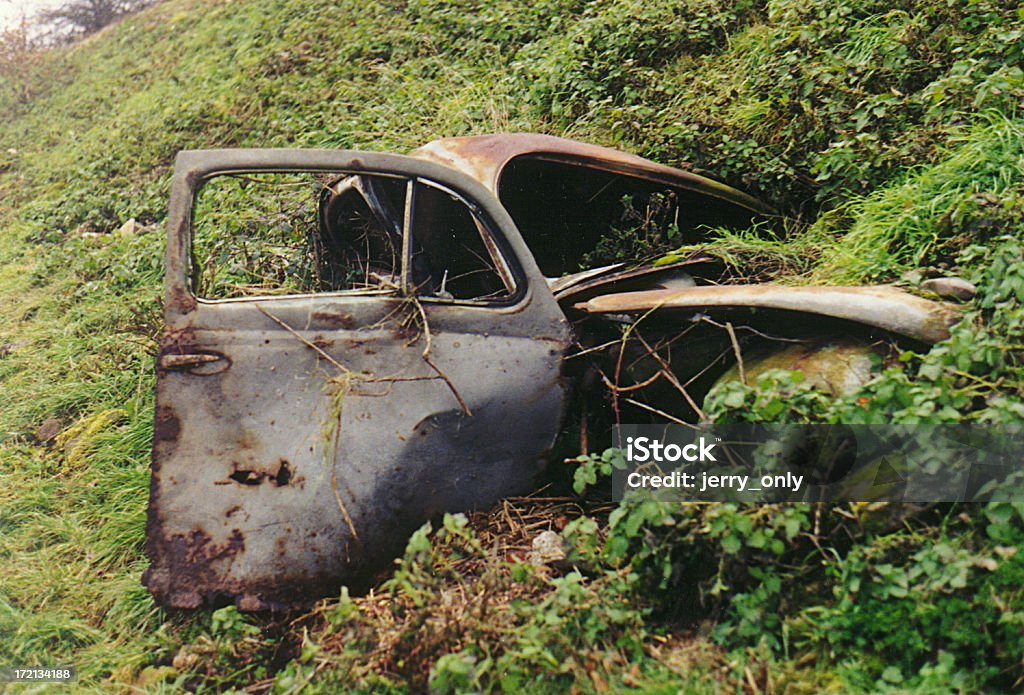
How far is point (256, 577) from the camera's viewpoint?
2.65m

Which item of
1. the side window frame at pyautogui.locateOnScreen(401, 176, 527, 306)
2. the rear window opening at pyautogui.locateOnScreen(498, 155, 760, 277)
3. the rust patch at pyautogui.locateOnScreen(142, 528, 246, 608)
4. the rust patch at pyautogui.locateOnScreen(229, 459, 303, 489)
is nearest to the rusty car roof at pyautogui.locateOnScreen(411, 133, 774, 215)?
the rear window opening at pyautogui.locateOnScreen(498, 155, 760, 277)

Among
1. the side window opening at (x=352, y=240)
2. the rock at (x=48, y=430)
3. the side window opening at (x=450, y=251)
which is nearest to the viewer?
the side window opening at (x=450, y=251)

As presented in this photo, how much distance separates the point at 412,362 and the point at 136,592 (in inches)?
53.8

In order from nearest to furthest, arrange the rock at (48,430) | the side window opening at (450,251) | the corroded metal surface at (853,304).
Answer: the corroded metal surface at (853,304), the side window opening at (450,251), the rock at (48,430)

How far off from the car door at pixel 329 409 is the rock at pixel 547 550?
225mm

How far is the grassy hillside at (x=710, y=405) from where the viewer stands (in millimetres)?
2236

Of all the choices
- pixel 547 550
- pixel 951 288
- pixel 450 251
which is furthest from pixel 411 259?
pixel 951 288

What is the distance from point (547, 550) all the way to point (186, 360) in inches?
54.7

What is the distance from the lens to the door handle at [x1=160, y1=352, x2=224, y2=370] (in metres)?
2.67

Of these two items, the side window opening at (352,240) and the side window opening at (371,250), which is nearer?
the side window opening at (371,250)

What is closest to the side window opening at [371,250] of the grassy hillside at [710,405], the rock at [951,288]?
the grassy hillside at [710,405]

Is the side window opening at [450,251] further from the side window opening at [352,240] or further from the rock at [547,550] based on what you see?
the rock at [547,550]

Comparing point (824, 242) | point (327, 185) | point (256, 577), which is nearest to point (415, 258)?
point (327, 185)

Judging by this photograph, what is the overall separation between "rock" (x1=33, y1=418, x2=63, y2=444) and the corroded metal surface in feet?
10.9
